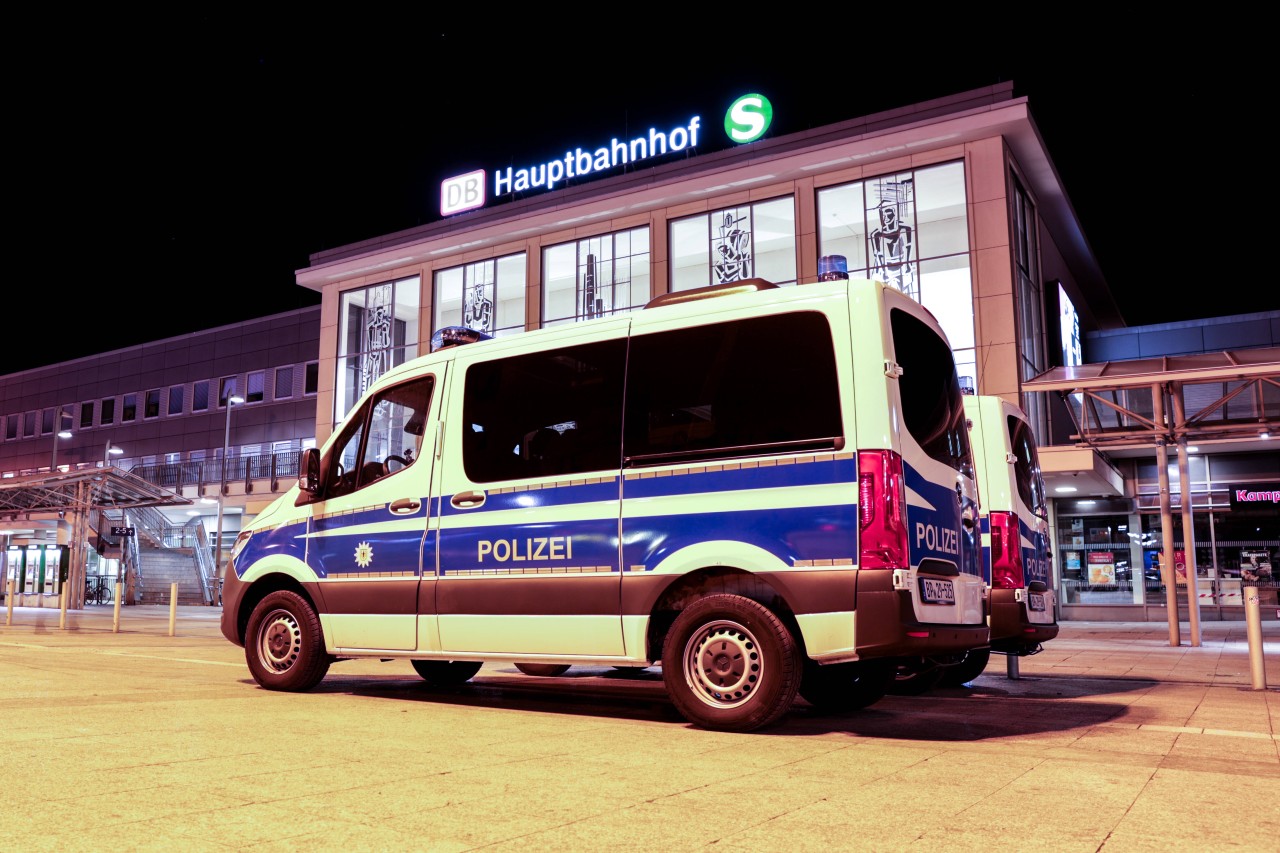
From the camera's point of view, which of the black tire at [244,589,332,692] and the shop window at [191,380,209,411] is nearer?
the black tire at [244,589,332,692]

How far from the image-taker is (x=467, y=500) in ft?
23.7

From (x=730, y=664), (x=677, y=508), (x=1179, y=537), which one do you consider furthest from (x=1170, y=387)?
(x=1179, y=537)

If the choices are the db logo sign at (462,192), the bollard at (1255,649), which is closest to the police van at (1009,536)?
the bollard at (1255,649)

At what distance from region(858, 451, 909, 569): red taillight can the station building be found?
55.8ft

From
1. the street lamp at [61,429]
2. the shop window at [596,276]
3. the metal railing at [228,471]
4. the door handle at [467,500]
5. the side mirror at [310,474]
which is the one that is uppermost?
the shop window at [596,276]

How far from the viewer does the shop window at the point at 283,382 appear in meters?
44.8

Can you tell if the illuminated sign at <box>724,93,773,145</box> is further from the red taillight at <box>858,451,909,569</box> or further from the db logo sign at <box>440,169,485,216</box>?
the red taillight at <box>858,451,909,569</box>

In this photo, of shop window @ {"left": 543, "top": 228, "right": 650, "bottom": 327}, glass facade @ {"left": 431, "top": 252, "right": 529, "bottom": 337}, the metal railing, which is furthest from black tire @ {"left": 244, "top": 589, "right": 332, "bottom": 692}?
the metal railing

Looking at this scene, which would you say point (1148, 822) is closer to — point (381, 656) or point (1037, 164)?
point (381, 656)

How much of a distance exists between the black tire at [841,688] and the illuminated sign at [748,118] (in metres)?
25.3

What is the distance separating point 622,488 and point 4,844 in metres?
3.93

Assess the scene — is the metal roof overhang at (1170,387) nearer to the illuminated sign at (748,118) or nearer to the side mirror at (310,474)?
the side mirror at (310,474)

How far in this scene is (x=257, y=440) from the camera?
4566cm

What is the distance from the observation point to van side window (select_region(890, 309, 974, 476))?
607cm
